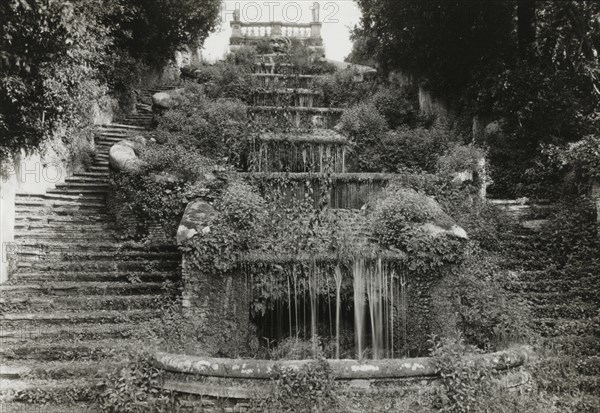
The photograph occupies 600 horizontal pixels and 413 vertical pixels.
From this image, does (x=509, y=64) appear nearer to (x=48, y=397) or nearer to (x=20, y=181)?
(x=20, y=181)

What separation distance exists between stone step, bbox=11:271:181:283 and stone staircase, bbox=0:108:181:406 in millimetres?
16

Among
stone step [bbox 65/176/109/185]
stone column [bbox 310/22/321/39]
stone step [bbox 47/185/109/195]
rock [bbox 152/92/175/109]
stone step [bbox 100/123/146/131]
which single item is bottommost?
stone step [bbox 47/185/109/195]

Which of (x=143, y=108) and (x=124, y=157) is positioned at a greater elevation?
(x=143, y=108)

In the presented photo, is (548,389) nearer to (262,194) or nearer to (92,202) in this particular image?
(262,194)

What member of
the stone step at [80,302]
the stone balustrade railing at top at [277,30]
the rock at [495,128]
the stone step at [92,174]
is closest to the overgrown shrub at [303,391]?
the stone step at [80,302]

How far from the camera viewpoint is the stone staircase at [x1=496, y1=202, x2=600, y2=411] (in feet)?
22.9

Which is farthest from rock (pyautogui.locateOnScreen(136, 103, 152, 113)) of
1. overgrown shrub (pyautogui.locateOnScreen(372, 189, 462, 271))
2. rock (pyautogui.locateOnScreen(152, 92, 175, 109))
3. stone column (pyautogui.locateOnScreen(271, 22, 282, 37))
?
overgrown shrub (pyautogui.locateOnScreen(372, 189, 462, 271))

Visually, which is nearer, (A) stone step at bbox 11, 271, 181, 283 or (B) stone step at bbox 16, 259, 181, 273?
(A) stone step at bbox 11, 271, 181, 283

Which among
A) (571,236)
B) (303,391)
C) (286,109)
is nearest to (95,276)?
(303,391)

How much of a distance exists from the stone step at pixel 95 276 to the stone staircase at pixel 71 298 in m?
0.02

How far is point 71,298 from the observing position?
8.44 m

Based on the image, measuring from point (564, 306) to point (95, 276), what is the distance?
785 centimetres

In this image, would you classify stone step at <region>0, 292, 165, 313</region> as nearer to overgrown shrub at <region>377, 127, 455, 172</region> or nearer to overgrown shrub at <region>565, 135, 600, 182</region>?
overgrown shrub at <region>377, 127, 455, 172</region>

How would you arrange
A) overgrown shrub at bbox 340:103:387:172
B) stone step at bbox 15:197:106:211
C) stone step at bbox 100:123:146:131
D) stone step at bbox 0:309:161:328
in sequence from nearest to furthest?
stone step at bbox 0:309:161:328, stone step at bbox 15:197:106:211, overgrown shrub at bbox 340:103:387:172, stone step at bbox 100:123:146:131
